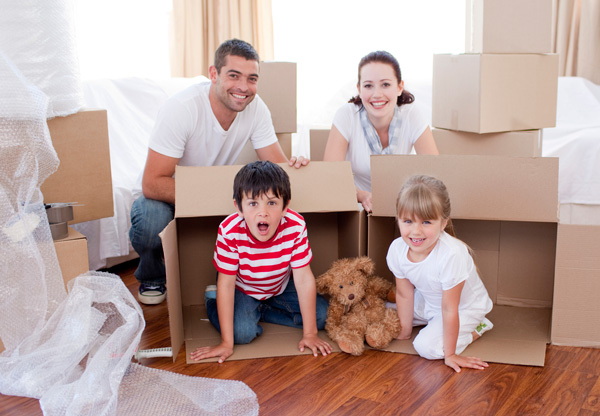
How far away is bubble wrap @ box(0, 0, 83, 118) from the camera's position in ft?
5.09

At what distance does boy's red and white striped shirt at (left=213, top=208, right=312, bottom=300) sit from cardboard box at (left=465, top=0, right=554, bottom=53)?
891 millimetres

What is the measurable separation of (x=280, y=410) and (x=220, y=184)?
0.61 meters

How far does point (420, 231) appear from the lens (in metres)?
1.44

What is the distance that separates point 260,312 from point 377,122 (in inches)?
28.0

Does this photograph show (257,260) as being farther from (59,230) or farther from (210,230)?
(59,230)

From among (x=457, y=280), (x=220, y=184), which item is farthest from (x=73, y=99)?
(x=457, y=280)

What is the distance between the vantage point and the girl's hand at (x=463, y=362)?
1.42 metres

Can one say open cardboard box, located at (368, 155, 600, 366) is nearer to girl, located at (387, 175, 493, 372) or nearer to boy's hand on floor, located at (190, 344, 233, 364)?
girl, located at (387, 175, 493, 372)

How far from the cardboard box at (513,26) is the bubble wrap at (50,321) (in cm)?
130

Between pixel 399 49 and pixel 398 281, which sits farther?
pixel 399 49

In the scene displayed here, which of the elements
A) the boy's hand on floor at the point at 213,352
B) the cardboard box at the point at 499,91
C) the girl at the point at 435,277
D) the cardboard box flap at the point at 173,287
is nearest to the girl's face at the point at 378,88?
the cardboard box at the point at 499,91

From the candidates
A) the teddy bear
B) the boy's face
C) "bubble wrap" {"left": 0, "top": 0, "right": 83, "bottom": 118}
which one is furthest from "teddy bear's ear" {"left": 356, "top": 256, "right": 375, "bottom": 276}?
"bubble wrap" {"left": 0, "top": 0, "right": 83, "bottom": 118}

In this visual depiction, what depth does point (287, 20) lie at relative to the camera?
12.4 ft

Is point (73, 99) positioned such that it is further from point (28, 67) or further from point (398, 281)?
point (398, 281)
